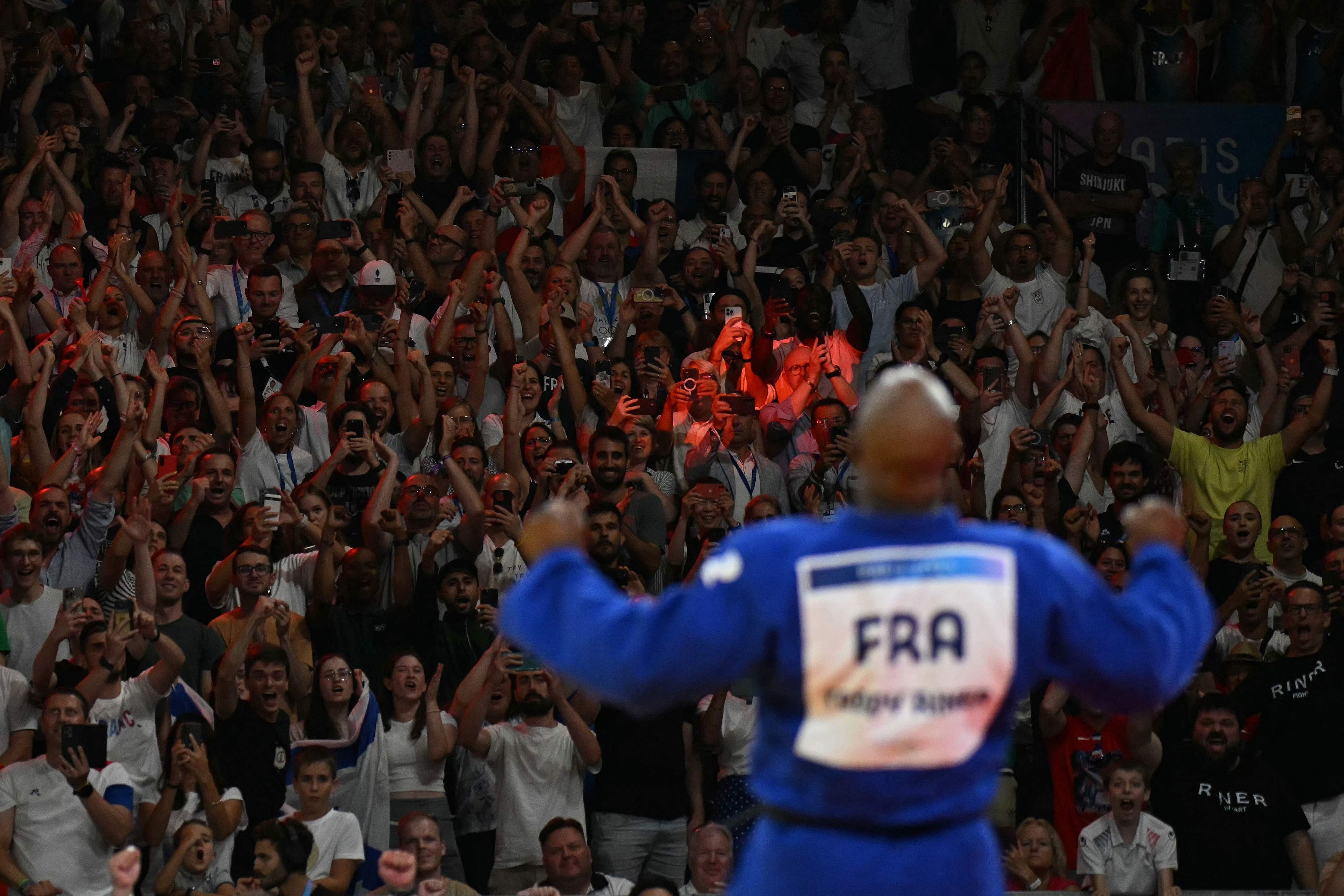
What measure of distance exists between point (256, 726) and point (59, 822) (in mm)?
898

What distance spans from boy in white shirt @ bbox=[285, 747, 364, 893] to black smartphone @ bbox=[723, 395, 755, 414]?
3.06m

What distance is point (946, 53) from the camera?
47.7ft

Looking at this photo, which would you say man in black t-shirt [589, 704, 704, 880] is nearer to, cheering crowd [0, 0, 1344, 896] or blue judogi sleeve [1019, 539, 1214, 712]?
cheering crowd [0, 0, 1344, 896]

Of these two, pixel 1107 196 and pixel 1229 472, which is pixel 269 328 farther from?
pixel 1107 196

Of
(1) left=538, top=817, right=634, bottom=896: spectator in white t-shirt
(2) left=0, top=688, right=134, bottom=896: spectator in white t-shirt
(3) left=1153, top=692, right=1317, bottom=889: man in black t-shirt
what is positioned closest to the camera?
(2) left=0, top=688, right=134, bottom=896: spectator in white t-shirt

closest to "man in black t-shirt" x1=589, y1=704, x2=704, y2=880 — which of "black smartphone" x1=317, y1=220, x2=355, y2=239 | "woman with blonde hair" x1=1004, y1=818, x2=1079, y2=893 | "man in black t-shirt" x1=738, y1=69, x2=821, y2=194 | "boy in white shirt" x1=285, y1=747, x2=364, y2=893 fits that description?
"boy in white shirt" x1=285, y1=747, x2=364, y2=893

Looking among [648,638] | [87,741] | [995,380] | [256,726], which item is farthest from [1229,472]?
[648,638]

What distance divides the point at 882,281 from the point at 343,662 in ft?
15.8

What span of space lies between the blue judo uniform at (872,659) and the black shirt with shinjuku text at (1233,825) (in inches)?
237

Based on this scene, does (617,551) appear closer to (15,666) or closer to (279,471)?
(279,471)

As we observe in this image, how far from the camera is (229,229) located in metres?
11.1

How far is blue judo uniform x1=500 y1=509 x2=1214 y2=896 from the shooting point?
3.02 m

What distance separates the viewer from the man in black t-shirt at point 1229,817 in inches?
342

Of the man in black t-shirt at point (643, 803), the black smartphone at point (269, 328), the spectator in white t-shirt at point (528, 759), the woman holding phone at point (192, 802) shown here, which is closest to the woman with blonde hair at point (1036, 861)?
the man in black t-shirt at point (643, 803)
